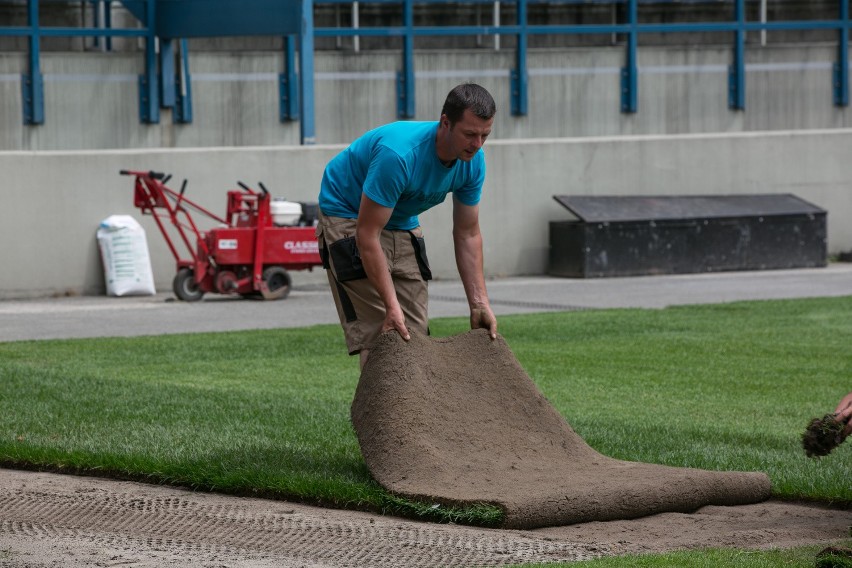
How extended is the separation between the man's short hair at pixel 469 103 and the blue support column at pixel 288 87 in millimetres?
16870

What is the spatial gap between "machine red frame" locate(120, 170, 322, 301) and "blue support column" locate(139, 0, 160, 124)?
567 centimetres

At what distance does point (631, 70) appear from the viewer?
2386 cm

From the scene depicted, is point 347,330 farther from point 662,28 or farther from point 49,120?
point 662,28

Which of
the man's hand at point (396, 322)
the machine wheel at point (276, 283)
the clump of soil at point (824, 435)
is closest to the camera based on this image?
the clump of soil at point (824, 435)

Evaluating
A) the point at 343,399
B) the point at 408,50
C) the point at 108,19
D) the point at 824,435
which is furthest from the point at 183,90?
the point at 824,435

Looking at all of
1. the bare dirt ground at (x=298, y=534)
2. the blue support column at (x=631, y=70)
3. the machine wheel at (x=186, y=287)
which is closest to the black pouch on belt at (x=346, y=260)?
the bare dirt ground at (x=298, y=534)

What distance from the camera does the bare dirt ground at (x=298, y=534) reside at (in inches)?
196

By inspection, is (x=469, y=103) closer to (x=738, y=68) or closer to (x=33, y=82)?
(x=33, y=82)

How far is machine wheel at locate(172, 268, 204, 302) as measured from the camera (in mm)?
16391

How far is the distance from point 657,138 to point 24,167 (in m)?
9.20

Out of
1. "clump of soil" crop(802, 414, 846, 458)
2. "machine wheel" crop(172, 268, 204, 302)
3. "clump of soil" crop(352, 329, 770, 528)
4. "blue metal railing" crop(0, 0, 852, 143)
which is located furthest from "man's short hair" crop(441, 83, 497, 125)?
"blue metal railing" crop(0, 0, 852, 143)

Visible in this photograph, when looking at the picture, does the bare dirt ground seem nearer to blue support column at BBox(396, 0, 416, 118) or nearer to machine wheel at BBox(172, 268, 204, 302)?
machine wheel at BBox(172, 268, 204, 302)

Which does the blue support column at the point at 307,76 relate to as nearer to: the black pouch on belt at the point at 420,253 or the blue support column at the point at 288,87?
the blue support column at the point at 288,87

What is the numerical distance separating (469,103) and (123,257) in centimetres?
1218
